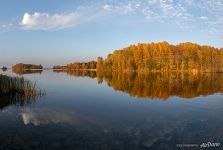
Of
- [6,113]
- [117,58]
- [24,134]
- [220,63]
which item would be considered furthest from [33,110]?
[117,58]

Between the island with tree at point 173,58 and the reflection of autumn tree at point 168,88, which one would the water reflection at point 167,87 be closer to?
the reflection of autumn tree at point 168,88

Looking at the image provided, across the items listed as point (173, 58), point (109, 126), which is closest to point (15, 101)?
point (109, 126)

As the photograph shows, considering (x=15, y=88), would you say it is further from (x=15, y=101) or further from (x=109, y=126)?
(x=109, y=126)

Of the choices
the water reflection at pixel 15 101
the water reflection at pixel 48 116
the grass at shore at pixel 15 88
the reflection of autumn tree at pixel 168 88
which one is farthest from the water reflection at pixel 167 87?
the water reflection at pixel 48 116

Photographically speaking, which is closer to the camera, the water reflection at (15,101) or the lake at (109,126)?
the lake at (109,126)

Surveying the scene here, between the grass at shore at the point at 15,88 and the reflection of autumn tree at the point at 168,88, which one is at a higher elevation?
the grass at shore at the point at 15,88

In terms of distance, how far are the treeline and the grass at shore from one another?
327ft

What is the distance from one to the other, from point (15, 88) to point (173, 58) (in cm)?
10418

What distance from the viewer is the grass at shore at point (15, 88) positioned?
25042 millimetres

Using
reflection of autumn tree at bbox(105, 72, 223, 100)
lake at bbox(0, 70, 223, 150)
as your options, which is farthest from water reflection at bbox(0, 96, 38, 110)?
reflection of autumn tree at bbox(105, 72, 223, 100)

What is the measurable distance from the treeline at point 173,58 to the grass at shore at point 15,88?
99571 millimetres

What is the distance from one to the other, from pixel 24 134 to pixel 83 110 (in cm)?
790

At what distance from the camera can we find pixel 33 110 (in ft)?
65.2

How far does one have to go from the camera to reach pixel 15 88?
26.5m
